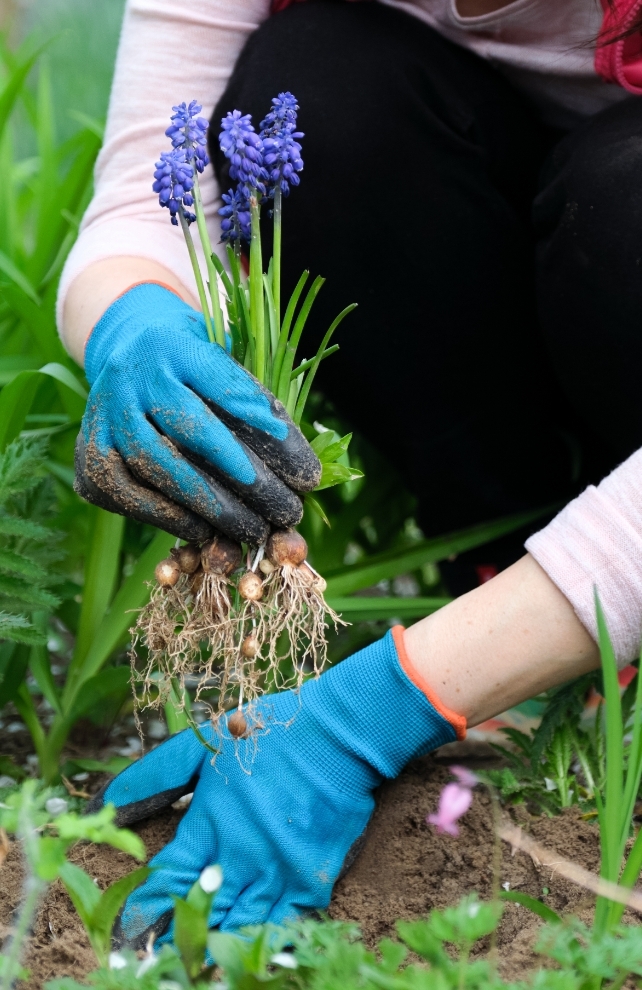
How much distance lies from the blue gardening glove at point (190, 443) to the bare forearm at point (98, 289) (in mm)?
192

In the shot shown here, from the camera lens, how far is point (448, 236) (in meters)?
1.29

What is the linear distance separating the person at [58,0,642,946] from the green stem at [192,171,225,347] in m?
0.04

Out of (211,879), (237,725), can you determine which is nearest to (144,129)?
(237,725)

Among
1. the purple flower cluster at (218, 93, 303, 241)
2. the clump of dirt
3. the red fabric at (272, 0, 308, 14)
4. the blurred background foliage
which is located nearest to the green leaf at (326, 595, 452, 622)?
the blurred background foliage

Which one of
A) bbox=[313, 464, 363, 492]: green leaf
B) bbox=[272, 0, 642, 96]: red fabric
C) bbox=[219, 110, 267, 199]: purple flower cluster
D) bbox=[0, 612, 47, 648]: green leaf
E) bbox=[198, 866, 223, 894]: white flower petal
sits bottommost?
bbox=[0, 612, 47, 648]: green leaf

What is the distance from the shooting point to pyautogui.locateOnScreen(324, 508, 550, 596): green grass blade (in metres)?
1.31

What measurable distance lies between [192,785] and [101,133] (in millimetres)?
1044

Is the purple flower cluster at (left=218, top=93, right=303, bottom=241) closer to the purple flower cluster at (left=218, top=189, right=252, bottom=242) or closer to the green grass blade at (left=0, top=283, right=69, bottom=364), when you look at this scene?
the purple flower cluster at (left=218, top=189, right=252, bottom=242)

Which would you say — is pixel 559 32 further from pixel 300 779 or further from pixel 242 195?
pixel 300 779

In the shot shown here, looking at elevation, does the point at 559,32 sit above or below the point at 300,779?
Result: above

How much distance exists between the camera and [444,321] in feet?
4.39

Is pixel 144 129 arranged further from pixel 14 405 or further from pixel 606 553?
pixel 606 553

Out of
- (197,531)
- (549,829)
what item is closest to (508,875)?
(549,829)

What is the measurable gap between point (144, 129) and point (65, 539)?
0.60m
